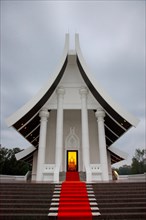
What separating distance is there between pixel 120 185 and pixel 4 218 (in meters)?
4.21

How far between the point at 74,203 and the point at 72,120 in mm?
9208

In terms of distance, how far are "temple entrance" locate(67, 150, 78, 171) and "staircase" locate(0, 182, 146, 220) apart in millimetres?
6012

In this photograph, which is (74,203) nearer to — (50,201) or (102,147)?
(50,201)

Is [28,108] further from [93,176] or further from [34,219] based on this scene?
[34,219]

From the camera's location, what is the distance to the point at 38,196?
233 inches

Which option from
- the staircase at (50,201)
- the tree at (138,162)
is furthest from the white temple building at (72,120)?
the tree at (138,162)

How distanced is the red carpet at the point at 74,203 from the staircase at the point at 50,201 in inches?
7.1

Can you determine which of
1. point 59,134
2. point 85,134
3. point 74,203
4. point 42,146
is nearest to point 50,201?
point 74,203

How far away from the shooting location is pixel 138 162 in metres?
52.4

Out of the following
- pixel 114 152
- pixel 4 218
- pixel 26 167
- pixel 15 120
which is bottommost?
pixel 26 167


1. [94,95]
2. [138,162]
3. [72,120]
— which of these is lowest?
[138,162]

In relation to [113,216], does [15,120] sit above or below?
above

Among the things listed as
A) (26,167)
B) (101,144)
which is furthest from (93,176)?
(26,167)

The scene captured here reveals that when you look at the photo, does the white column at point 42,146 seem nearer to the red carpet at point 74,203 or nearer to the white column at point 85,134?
the white column at point 85,134
